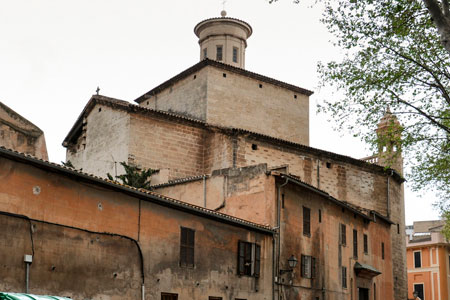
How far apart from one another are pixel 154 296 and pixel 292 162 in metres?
21.9

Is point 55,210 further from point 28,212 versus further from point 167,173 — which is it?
point 167,173

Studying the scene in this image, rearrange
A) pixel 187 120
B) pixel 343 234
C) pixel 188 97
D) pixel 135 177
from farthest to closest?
pixel 188 97 → pixel 187 120 → pixel 135 177 → pixel 343 234

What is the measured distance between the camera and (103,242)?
53.4 ft

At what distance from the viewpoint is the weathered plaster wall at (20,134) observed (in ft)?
71.5

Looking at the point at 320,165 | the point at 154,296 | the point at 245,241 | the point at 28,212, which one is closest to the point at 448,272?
the point at 320,165

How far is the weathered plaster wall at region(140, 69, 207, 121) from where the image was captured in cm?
4075

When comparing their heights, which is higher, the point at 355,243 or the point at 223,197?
the point at 223,197

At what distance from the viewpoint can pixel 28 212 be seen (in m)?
14.7

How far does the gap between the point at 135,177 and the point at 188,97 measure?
12.4 m

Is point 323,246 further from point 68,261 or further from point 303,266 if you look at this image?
point 68,261

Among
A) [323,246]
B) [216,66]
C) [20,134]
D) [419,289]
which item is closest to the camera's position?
[20,134]

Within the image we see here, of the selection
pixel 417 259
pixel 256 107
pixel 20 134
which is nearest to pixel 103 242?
pixel 20 134

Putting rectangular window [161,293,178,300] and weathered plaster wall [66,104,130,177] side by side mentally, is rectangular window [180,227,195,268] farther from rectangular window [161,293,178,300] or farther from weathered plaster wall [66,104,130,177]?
weathered plaster wall [66,104,130,177]

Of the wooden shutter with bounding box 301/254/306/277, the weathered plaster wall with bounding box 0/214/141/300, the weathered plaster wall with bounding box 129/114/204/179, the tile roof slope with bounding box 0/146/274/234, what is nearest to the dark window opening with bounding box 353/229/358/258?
the wooden shutter with bounding box 301/254/306/277
